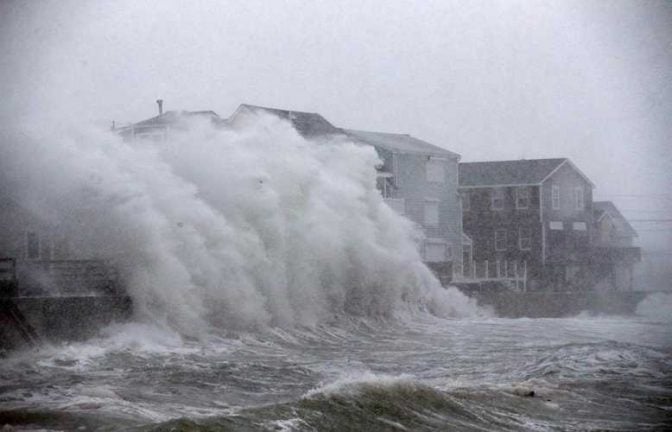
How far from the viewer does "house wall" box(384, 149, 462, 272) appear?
31.6 meters

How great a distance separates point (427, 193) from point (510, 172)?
4075 millimetres

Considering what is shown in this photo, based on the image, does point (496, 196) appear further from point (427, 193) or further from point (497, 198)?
point (427, 193)

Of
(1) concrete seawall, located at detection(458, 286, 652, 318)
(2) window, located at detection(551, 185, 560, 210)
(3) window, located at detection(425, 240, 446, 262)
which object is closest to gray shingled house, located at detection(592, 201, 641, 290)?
(2) window, located at detection(551, 185, 560, 210)

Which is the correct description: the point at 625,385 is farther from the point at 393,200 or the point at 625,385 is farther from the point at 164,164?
the point at 393,200

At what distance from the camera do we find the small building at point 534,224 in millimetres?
34094

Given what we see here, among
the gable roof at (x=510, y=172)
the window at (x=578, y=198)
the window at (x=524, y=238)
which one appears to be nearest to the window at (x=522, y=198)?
the gable roof at (x=510, y=172)

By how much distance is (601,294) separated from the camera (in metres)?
29.9

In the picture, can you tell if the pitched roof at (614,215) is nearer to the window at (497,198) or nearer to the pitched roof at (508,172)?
the pitched roof at (508,172)

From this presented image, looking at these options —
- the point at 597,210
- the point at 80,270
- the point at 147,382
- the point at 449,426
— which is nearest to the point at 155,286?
the point at 80,270

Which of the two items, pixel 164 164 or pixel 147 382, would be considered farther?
pixel 164 164

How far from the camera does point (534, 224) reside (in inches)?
1366

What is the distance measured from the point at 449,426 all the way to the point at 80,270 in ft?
22.4

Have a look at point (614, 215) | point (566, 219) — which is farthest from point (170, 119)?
point (614, 215)

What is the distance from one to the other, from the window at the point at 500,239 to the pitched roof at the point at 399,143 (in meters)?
3.04
